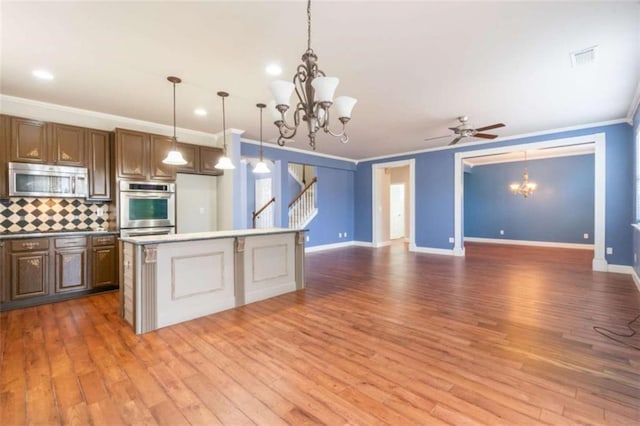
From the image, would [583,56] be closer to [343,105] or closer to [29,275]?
[343,105]

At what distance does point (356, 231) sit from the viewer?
9.51 m

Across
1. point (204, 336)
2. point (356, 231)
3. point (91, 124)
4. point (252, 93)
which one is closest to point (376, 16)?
point (252, 93)

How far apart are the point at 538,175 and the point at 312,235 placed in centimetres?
682

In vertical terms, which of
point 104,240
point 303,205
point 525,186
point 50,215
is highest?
point 525,186

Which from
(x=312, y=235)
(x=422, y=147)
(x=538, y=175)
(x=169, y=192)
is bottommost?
(x=312, y=235)

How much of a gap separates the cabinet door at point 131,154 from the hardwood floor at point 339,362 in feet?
6.04

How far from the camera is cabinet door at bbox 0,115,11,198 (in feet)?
12.2

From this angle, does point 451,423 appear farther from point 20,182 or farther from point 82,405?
point 20,182

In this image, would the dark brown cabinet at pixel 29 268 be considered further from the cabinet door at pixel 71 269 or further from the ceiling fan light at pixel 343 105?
the ceiling fan light at pixel 343 105

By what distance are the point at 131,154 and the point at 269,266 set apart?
2716mm

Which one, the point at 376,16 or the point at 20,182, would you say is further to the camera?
the point at 20,182

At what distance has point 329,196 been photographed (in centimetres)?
884

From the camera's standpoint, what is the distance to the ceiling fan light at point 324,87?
7.16 ft

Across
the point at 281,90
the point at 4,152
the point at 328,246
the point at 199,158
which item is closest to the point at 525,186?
the point at 328,246
